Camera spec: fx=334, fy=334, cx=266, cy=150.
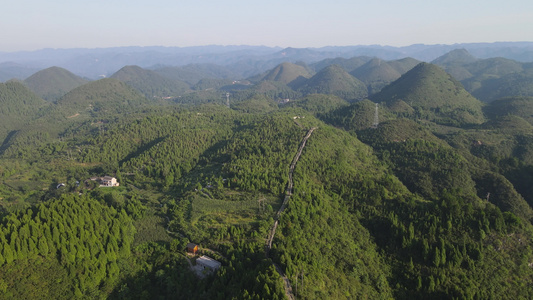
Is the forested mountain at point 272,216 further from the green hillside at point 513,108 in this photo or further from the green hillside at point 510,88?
the green hillside at point 510,88

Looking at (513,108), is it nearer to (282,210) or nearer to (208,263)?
(282,210)

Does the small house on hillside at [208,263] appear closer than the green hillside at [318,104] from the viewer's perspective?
Yes

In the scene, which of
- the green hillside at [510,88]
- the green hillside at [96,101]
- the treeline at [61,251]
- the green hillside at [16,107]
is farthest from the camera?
the green hillside at [510,88]

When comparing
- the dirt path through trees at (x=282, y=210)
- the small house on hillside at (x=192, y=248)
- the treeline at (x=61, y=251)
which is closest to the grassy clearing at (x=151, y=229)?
the treeline at (x=61, y=251)

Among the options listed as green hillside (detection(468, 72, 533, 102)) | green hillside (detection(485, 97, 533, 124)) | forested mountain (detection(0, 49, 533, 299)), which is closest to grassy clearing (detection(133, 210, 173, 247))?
forested mountain (detection(0, 49, 533, 299))

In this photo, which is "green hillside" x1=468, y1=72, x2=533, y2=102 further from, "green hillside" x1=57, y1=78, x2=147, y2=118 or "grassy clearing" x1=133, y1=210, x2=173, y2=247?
"green hillside" x1=57, y1=78, x2=147, y2=118

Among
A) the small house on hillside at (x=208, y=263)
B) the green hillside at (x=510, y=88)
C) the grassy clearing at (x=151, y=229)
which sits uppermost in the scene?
the green hillside at (x=510, y=88)
